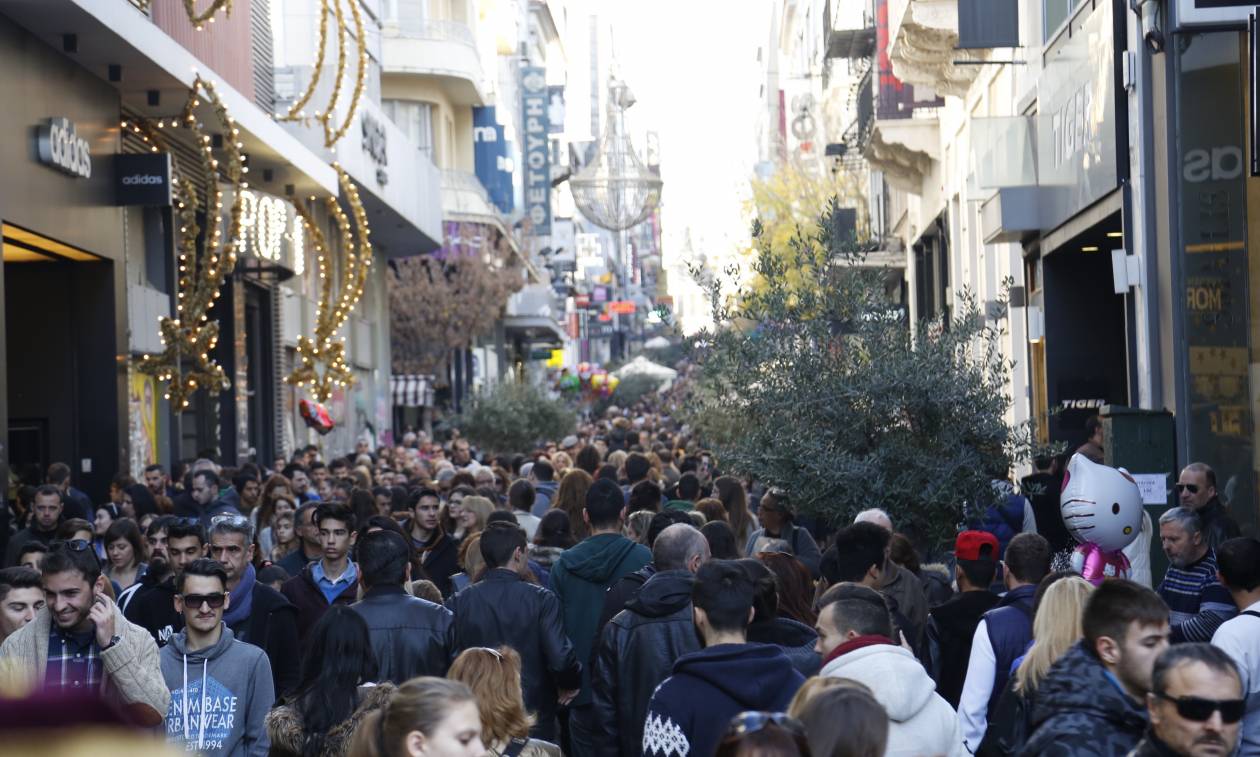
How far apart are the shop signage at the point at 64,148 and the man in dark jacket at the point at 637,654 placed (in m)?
12.0

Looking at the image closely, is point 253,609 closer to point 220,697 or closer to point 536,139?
point 220,697

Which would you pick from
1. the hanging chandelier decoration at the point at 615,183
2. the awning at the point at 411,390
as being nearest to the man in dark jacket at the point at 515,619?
the hanging chandelier decoration at the point at 615,183

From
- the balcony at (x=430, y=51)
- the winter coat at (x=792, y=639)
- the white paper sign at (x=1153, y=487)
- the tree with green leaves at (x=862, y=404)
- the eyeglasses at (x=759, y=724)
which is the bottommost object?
the winter coat at (x=792, y=639)

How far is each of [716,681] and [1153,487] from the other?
300 inches

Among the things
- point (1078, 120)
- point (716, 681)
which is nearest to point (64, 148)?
point (1078, 120)

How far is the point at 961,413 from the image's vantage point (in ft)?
37.7

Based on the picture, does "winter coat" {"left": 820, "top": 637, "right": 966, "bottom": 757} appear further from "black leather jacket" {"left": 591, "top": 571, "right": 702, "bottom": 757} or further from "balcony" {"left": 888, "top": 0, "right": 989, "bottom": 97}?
"balcony" {"left": 888, "top": 0, "right": 989, "bottom": 97}

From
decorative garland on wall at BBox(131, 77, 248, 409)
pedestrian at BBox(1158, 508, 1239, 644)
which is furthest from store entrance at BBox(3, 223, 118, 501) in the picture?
pedestrian at BBox(1158, 508, 1239, 644)

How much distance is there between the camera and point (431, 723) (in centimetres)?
375

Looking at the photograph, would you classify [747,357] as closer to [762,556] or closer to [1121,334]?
[762,556]

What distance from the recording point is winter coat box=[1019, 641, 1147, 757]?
176 inches

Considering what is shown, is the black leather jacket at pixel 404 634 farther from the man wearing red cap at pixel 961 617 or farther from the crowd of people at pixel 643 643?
the man wearing red cap at pixel 961 617

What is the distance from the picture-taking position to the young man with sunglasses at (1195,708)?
3807 millimetres

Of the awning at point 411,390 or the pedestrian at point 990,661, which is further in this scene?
the awning at point 411,390
